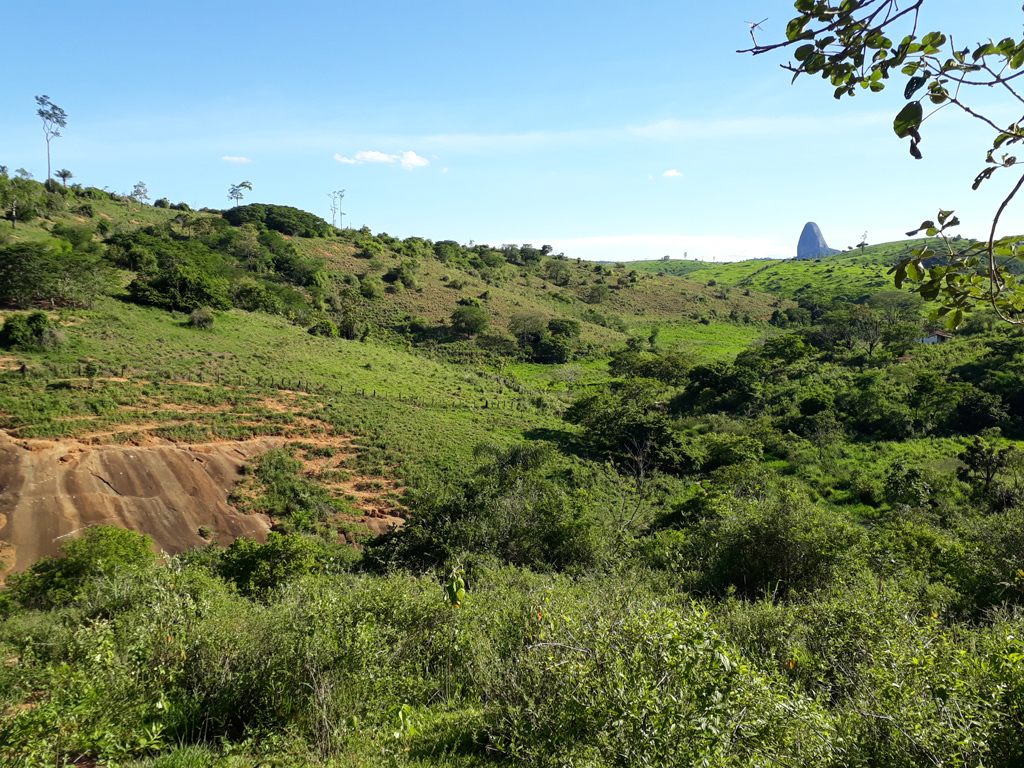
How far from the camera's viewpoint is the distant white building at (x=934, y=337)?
53.6 m

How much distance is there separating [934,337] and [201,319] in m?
77.3

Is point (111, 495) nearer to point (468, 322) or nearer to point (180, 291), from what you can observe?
point (180, 291)

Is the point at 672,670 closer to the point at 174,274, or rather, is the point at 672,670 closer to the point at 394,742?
the point at 394,742

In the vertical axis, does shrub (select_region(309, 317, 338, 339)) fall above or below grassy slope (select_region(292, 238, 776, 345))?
below

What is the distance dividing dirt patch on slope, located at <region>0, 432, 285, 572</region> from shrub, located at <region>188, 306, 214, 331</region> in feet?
67.8

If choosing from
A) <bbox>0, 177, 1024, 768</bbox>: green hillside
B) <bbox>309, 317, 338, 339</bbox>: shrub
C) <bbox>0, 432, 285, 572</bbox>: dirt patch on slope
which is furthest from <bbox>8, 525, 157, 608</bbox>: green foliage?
<bbox>309, 317, 338, 339</bbox>: shrub

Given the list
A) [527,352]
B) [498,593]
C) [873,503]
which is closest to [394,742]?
[498,593]

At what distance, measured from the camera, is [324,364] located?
41219 mm

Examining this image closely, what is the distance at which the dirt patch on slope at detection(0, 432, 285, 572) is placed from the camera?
56.9 feet

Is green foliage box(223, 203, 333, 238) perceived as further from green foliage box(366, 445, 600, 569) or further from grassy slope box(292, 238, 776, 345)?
green foliage box(366, 445, 600, 569)

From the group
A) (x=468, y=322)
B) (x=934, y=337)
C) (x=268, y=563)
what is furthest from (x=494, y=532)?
(x=934, y=337)

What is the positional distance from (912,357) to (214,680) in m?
55.6

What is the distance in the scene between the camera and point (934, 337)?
59.3 metres

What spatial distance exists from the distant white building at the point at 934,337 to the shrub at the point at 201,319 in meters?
70.2
